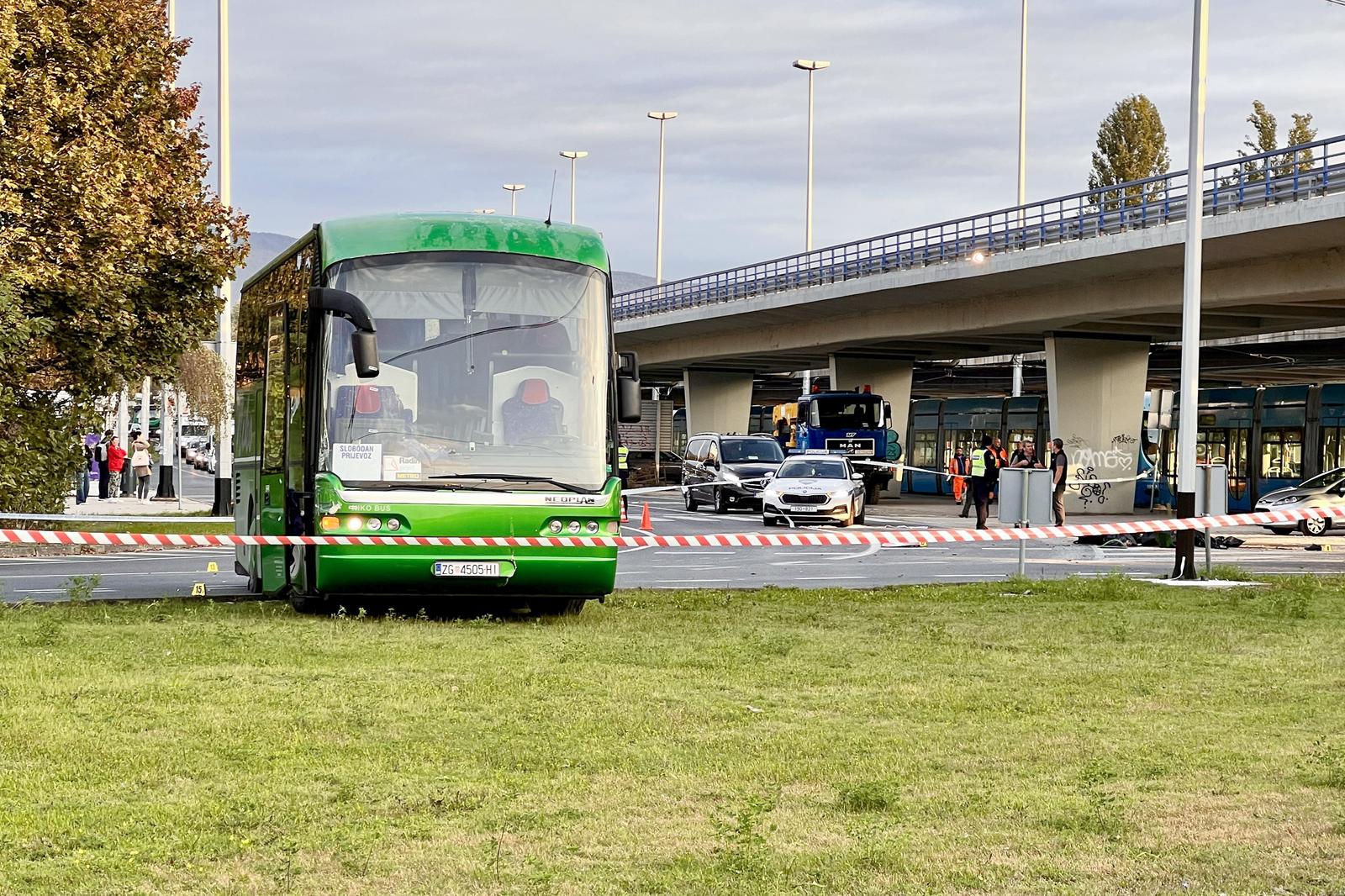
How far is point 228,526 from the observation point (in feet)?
100

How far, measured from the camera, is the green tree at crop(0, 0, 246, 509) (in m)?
23.3

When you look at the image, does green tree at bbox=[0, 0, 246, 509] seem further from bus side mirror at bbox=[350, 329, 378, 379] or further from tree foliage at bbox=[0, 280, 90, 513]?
bus side mirror at bbox=[350, 329, 378, 379]

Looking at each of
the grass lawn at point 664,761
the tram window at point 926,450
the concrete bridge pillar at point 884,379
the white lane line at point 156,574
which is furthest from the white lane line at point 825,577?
the concrete bridge pillar at point 884,379

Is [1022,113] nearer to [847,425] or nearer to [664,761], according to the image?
[847,425]

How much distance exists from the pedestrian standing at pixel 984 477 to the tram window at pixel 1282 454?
9480mm

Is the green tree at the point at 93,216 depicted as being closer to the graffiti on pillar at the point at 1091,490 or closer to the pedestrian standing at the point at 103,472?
the pedestrian standing at the point at 103,472

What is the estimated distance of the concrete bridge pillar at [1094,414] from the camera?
47.2m

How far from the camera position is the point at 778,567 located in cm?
2409

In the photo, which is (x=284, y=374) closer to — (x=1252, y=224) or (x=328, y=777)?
(x=328, y=777)

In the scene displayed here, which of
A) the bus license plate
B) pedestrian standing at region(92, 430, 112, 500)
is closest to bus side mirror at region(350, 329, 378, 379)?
the bus license plate

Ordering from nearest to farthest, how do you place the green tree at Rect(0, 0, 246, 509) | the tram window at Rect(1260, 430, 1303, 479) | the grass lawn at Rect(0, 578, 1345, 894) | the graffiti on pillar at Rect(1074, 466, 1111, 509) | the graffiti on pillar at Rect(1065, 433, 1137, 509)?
the grass lawn at Rect(0, 578, 1345, 894) → the green tree at Rect(0, 0, 246, 509) → the tram window at Rect(1260, 430, 1303, 479) → the graffiti on pillar at Rect(1074, 466, 1111, 509) → the graffiti on pillar at Rect(1065, 433, 1137, 509)

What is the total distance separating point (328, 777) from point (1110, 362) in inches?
1673

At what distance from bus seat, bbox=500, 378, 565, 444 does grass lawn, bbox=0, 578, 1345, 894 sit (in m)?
1.78

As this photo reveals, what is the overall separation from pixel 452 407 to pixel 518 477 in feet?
2.59
